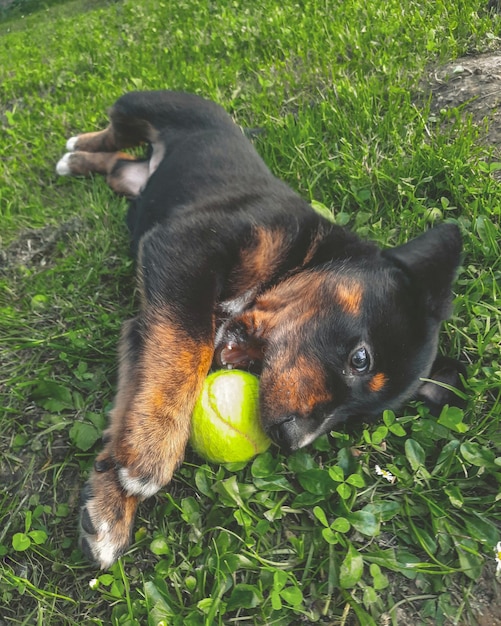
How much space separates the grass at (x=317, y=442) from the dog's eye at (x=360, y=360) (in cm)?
29

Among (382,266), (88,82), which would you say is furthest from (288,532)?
(88,82)

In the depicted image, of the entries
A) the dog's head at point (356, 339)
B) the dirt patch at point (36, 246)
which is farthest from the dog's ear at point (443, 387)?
the dirt patch at point (36, 246)

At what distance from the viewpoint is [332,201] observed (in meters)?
3.97

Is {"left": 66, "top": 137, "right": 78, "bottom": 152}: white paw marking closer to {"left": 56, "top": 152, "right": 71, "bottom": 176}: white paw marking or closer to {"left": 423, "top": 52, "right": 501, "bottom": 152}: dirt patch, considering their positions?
{"left": 56, "top": 152, "right": 71, "bottom": 176}: white paw marking

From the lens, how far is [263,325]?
2.91 m

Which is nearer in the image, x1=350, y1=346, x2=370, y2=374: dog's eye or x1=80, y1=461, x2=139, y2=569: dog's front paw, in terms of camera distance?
x1=80, y1=461, x2=139, y2=569: dog's front paw

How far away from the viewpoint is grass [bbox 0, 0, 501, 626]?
7.80 feet

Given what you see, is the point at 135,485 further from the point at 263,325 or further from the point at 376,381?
the point at 376,381

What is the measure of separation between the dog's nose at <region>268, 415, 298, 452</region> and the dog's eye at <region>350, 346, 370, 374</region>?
0.42 metres

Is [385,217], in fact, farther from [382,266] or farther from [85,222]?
[85,222]

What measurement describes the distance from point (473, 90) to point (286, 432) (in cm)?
337

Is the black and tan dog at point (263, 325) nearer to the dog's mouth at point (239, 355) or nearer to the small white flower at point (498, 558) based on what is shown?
the dog's mouth at point (239, 355)

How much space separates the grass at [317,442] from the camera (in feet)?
7.80

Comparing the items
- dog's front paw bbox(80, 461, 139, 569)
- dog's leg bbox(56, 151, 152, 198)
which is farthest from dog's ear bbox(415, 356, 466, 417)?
dog's leg bbox(56, 151, 152, 198)
